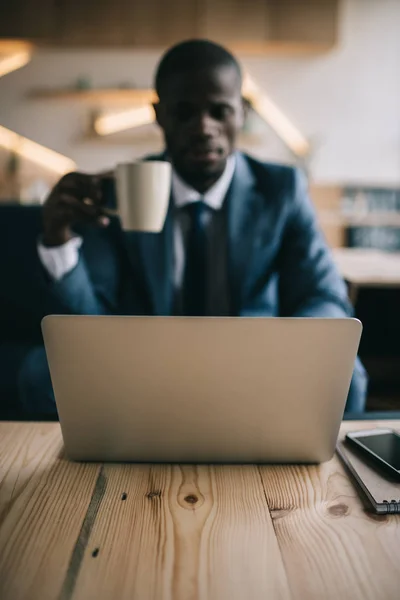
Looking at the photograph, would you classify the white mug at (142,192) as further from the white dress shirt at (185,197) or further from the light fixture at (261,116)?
the light fixture at (261,116)

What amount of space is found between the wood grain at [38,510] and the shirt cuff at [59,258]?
47 cm

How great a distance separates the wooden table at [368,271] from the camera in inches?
75.5

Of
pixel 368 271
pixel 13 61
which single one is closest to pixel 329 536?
pixel 368 271

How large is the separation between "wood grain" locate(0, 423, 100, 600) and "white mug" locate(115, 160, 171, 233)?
398 mm

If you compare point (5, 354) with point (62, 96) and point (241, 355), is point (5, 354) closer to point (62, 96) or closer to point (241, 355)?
point (241, 355)

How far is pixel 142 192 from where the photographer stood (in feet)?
3.05

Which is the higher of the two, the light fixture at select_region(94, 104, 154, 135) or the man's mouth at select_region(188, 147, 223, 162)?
the man's mouth at select_region(188, 147, 223, 162)

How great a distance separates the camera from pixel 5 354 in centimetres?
168

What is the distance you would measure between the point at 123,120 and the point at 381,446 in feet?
15.7

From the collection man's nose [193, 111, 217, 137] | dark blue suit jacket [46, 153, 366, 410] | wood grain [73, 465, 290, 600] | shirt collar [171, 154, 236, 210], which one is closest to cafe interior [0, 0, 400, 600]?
wood grain [73, 465, 290, 600]

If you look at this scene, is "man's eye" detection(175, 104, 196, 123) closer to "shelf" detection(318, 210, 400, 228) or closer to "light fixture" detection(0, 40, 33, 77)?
"shelf" detection(318, 210, 400, 228)

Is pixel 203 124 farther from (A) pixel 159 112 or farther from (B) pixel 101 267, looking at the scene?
(B) pixel 101 267

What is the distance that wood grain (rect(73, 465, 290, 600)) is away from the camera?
1.49 feet

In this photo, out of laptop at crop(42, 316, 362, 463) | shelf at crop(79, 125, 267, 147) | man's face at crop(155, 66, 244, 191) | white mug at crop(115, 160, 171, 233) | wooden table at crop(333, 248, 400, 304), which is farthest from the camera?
shelf at crop(79, 125, 267, 147)
